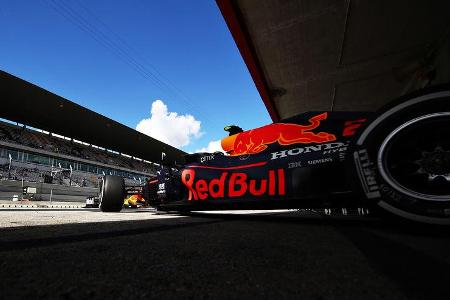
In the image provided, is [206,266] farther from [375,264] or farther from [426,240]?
[426,240]

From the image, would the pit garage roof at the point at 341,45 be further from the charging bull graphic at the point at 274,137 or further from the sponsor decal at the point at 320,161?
the sponsor decal at the point at 320,161

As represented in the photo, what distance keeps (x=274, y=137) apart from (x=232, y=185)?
0.70 metres

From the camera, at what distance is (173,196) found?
13.0ft

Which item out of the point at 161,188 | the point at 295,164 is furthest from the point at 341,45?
the point at 161,188

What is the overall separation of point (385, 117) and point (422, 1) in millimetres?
4221

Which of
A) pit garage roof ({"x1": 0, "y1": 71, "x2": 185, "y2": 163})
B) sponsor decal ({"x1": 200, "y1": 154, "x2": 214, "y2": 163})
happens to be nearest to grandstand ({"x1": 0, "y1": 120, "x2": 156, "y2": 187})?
pit garage roof ({"x1": 0, "y1": 71, "x2": 185, "y2": 163})

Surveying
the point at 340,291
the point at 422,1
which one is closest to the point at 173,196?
the point at 340,291

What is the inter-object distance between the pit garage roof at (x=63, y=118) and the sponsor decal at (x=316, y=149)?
2123 centimetres

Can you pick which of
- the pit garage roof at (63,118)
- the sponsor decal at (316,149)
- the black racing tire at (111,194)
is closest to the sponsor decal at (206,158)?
the sponsor decal at (316,149)

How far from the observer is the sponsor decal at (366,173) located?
5.92 ft

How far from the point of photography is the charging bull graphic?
9.05 ft

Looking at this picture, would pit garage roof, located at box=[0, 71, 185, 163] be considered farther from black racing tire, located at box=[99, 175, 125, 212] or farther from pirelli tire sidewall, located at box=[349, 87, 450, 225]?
pirelli tire sidewall, located at box=[349, 87, 450, 225]

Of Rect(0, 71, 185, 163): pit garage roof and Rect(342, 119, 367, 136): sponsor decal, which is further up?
Rect(0, 71, 185, 163): pit garage roof

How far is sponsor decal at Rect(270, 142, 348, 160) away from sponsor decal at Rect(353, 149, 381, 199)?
1.62 ft
